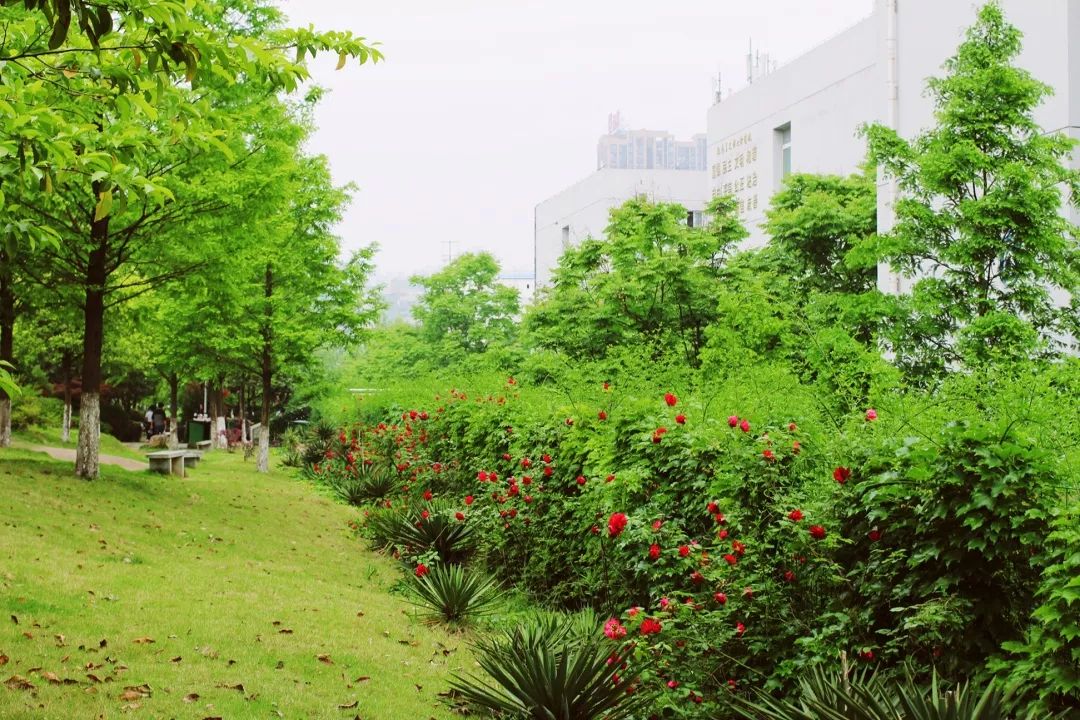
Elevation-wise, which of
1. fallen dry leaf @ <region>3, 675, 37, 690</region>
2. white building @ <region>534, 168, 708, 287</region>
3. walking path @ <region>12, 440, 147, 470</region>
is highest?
white building @ <region>534, 168, 708, 287</region>

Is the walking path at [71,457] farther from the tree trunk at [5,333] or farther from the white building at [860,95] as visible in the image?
the white building at [860,95]

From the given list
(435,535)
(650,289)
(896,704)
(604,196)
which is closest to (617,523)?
(896,704)

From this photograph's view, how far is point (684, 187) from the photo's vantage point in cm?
6475

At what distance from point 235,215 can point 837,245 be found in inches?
643

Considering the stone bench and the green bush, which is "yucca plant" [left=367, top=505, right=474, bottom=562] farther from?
the green bush

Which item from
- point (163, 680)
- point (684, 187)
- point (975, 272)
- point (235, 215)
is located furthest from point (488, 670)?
point (684, 187)

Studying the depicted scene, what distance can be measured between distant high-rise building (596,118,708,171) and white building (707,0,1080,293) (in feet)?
150

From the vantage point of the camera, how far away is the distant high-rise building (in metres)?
96.1

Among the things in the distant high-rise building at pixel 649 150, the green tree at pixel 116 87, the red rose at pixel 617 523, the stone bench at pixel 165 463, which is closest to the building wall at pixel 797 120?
the stone bench at pixel 165 463

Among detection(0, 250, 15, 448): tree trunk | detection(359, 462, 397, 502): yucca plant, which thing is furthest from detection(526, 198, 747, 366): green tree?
detection(0, 250, 15, 448): tree trunk

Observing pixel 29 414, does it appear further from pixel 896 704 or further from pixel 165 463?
pixel 896 704

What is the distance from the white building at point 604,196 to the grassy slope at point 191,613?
45.8 metres

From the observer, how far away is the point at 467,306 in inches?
1599

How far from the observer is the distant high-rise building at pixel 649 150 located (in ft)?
315
